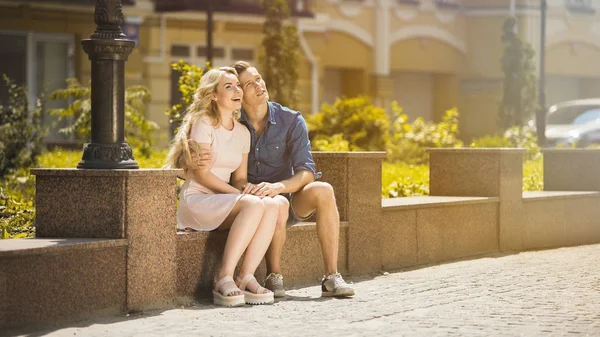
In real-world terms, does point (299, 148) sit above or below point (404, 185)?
above

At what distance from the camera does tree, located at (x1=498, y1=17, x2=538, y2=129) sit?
36.0m

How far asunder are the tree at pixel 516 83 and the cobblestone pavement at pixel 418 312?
82.6 ft

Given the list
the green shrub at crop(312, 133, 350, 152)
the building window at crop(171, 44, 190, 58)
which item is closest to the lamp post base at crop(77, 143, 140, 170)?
the green shrub at crop(312, 133, 350, 152)

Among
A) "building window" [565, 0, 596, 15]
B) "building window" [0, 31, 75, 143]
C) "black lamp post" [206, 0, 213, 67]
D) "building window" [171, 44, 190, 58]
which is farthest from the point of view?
"building window" [565, 0, 596, 15]

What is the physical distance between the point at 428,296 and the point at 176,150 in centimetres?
191

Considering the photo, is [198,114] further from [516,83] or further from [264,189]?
[516,83]

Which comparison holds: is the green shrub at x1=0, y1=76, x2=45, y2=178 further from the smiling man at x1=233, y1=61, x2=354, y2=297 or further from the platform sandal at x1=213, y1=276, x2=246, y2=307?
the platform sandal at x1=213, y1=276, x2=246, y2=307

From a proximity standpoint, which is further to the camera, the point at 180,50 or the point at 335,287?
the point at 180,50

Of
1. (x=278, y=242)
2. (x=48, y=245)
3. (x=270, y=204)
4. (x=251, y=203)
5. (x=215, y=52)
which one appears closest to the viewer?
(x=48, y=245)

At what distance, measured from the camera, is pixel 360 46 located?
125 feet

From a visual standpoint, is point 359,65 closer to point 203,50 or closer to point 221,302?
point 203,50

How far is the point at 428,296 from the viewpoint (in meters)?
9.57

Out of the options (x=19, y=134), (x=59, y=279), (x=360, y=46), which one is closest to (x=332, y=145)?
(x=19, y=134)

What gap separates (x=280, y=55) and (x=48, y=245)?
2081cm
